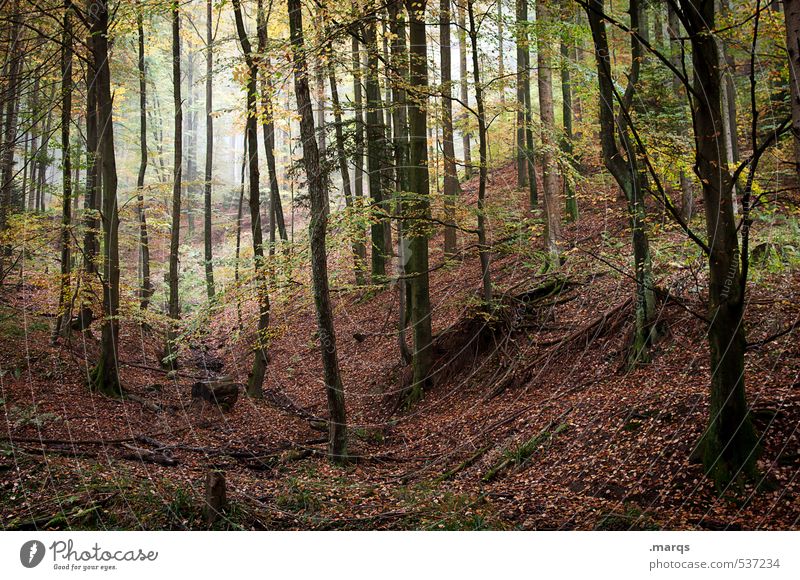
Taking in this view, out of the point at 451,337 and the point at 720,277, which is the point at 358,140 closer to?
the point at 451,337

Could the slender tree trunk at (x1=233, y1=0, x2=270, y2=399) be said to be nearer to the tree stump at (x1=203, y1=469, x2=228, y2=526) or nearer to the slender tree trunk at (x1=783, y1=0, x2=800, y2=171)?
the tree stump at (x1=203, y1=469, x2=228, y2=526)

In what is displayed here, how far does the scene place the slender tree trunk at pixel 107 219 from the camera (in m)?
8.96

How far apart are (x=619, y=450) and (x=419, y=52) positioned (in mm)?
7179

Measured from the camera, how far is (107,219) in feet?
29.5

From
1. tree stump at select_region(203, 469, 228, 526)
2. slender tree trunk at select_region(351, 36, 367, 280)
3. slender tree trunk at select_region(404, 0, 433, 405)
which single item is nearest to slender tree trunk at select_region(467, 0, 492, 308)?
slender tree trunk at select_region(404, 0, 433, 405)

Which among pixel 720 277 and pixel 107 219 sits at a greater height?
pixel 107 219

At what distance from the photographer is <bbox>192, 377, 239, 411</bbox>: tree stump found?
33.5 ft

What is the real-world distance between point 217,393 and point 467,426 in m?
5.04

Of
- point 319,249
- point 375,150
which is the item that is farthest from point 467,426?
point 375,150

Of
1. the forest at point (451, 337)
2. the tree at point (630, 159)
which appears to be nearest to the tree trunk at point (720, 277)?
the forest at point (451, 337)

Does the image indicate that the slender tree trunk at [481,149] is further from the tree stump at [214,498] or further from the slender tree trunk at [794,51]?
the tree stump at [214,498]

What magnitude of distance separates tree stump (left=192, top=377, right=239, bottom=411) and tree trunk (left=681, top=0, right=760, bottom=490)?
8265 mm

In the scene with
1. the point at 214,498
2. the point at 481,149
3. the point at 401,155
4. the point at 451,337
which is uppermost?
the point at 401,155

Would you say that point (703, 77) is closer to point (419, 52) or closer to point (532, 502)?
point (532, 502)
